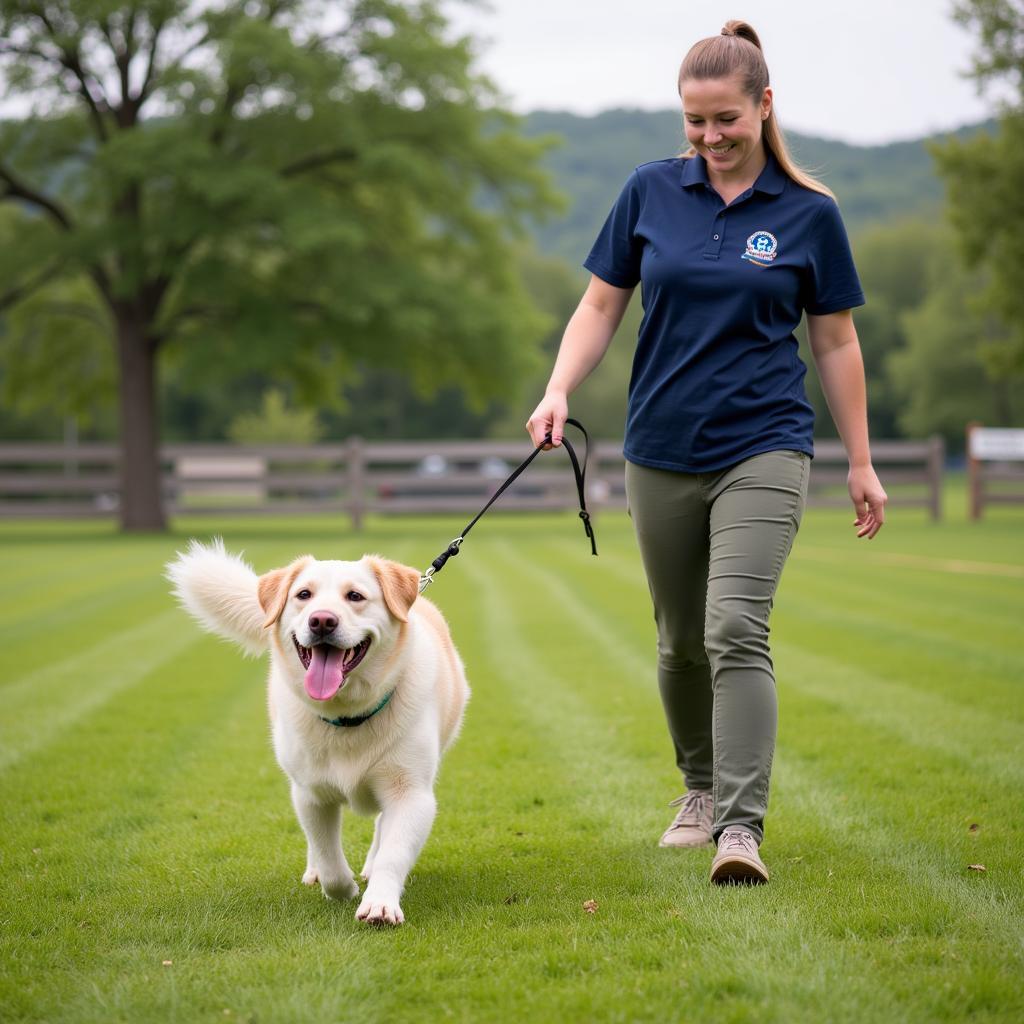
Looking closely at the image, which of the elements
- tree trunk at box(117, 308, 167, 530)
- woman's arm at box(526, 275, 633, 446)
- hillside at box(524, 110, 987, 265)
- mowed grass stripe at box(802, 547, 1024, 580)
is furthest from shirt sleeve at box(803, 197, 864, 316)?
hillside at box(524, 110, 987, 265)

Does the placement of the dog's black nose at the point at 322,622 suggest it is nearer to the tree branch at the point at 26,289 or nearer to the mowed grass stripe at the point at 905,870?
the mowed grass stripe at the point at 905,870

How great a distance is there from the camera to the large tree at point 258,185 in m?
24.2

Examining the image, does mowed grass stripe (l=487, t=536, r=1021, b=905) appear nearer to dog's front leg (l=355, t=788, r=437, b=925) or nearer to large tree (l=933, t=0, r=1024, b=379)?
dog's front leg (l=355, t=788, r=437, b=925)

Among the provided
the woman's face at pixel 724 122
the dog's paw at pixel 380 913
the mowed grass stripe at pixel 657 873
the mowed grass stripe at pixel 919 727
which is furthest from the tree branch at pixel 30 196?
the dog's paw at pixel 380 913

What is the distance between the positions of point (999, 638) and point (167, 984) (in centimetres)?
767

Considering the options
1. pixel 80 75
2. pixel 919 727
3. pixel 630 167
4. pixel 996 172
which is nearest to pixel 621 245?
pixel 919 727

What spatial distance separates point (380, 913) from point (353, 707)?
0.61 meters

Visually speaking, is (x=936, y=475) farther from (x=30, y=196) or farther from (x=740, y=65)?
(x=740, y=65)

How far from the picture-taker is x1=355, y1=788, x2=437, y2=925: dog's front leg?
3.52 metres

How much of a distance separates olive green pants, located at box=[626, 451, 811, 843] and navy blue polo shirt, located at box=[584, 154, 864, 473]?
0.29 ft

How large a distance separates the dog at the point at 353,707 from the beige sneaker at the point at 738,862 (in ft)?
2.87

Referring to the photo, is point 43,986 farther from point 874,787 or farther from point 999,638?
point 999,638

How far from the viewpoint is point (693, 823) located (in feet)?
14.6

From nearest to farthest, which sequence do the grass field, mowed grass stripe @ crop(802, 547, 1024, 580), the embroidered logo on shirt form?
the grass field
the embroidered logo on shirt
mowed grass stripe @ crop(802, 547, 1024, 580)
